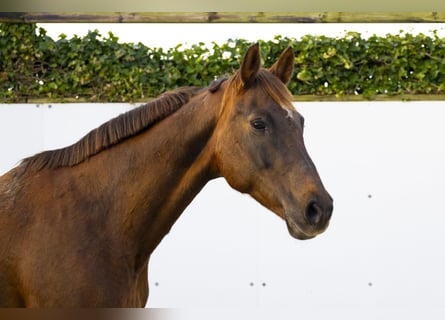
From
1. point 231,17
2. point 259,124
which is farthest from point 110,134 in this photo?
point 231,17

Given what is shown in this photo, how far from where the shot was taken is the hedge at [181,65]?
6.24 meters

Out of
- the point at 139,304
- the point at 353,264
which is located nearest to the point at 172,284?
the point at 353,264

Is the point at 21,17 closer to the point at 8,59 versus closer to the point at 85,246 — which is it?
the point at 8,59

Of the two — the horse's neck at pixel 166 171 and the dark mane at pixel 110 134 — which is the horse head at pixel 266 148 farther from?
the dark mane at pixel 110 134

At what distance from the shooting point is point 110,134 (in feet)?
10.6

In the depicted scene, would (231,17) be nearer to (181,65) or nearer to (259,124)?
(181,65)

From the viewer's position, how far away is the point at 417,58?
6.30 m

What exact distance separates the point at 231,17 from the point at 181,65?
1.79ft

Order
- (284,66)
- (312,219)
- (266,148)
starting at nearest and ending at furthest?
(312,219), (266,148), (284,66)

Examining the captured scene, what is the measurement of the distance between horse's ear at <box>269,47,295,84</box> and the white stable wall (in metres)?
2.80

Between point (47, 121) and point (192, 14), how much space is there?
52.8 inches

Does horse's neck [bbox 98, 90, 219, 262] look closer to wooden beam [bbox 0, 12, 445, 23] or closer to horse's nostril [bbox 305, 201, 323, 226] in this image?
horse's nostril [bbox 305, 201, 323, 226]

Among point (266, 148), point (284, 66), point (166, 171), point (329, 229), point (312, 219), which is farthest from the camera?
point (329, 229)

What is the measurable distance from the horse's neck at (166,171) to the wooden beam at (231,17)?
328 cm
